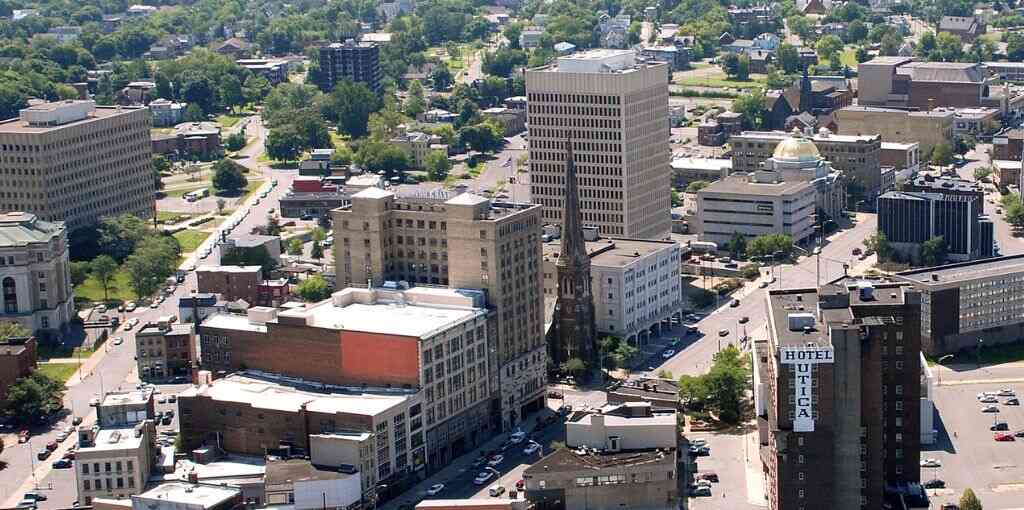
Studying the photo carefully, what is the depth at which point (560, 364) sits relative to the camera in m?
175

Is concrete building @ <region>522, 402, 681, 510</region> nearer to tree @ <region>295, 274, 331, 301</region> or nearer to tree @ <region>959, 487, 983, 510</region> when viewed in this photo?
tree @ <region>959, 487, 983, 510</region>

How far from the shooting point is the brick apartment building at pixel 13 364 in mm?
167750

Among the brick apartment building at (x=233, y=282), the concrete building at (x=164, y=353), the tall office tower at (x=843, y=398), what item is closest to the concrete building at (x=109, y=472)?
the concrete building at (x=164, y=353)

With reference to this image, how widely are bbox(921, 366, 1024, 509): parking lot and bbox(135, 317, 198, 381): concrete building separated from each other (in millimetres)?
66432

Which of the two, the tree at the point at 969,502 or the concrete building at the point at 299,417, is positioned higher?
the concrete building at the point at 299,417

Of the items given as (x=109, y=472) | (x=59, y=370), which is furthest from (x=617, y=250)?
(x=109, y=472)

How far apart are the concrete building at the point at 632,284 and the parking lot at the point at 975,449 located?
99.6ft

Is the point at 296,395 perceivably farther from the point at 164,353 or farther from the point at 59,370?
the point at 59,370

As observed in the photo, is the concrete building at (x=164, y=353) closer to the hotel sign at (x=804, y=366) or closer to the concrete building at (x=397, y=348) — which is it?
the concrete building at (x=397, y=348)

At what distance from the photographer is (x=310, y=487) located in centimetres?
13688

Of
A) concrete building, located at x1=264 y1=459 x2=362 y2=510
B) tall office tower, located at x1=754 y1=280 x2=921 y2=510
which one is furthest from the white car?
tall office tower, located at x1=754 y1=280 x2=921 y2=510

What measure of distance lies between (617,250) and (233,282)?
128ft

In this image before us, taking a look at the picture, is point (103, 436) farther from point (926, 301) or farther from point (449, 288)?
point (926, 301)

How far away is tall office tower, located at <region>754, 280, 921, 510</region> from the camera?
126m
